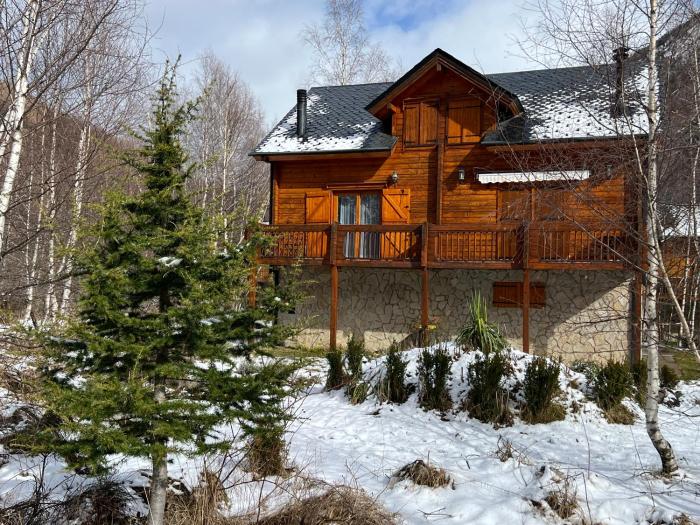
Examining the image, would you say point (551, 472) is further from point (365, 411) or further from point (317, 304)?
point (317, 304)

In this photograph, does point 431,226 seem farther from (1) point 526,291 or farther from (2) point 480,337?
(2) point 480,337

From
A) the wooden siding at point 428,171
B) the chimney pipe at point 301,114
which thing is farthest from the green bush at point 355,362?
the chimney pipe at point 301,114

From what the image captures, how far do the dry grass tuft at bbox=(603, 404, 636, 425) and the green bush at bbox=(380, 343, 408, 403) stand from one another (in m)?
2.79

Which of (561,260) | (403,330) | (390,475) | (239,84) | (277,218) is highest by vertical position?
(239,84)

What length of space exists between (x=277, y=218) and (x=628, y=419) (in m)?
9.50

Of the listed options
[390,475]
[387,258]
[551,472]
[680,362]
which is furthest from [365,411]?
[680,362]

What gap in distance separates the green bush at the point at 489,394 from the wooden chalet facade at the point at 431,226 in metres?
3.81

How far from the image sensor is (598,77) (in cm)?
493

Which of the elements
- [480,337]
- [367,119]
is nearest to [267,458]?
[480,337]

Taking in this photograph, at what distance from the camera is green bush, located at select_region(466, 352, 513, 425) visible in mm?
6777

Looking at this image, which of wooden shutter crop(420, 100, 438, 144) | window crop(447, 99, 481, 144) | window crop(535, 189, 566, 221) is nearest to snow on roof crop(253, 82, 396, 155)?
wooden shutter crop(420, 100, 438, 144)

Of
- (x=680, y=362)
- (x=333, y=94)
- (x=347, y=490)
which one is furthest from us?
(x=333, y=94)

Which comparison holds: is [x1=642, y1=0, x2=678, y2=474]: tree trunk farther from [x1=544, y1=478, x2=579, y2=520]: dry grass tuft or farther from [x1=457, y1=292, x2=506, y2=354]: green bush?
[x1=457, y1=292, x2=506, y2=354]: green bush

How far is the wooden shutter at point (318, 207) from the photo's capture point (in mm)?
13125
